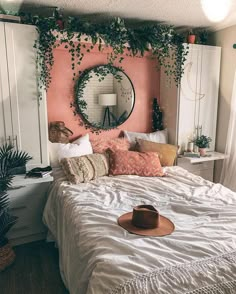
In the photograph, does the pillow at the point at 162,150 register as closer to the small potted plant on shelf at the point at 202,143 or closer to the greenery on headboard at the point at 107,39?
the small potted plant on shelf at the point at 202,143

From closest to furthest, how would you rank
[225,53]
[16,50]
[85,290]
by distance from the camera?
[85,290]
[16,50]
[225,53]

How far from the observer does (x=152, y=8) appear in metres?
2.62

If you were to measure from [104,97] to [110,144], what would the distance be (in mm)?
591

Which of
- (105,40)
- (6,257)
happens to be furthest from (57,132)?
(6,257)

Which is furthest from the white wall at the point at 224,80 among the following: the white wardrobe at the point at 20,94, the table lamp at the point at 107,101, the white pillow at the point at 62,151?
the white wardrobe at the point at 20,94

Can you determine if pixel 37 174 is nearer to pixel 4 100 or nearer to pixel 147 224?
pixel 4 100

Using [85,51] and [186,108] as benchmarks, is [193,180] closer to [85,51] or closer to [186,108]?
[186,108]

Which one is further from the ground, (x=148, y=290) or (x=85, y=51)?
(x=85, y=51)

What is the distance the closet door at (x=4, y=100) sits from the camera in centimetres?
243

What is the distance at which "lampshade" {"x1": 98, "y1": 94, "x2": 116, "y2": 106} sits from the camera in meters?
3.23

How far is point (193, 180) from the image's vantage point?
2.62 metres

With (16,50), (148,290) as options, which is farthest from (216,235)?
(16,50)

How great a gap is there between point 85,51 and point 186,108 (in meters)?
1.47

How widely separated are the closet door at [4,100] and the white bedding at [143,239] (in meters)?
0.70
